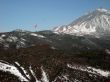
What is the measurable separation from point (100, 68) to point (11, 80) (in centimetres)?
5576

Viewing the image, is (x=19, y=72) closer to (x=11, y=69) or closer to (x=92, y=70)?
(x=11, y=69)

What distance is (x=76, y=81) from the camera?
9300cm

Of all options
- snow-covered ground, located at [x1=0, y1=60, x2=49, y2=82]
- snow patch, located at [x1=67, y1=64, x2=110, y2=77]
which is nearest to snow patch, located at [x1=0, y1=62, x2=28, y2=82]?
snow-covered ground, located at [x1=0, y1=60, x2=49, y2=82]

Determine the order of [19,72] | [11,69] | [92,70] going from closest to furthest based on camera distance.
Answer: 1. [19,72]
2. [11,69]
3. [92,70]

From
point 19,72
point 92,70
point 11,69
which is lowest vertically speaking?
point 92,70

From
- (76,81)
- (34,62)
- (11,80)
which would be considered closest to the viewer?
(11,80)

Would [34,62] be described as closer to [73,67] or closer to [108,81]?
[73,67]

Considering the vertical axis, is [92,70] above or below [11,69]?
below

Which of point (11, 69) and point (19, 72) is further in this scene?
point (11, 69)

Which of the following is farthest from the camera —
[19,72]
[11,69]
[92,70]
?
[92,70]

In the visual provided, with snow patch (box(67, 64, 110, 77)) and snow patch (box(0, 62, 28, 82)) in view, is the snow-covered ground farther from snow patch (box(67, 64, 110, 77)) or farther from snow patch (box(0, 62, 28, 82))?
snow patch (box(67, 64, 110, 77))

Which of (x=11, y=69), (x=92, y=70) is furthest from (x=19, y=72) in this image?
(x=92, y=70)

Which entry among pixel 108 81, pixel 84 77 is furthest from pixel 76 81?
pixel 108 81

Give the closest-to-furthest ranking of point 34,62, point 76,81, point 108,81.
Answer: point 76,81 < point 108,81 < point 34,62
